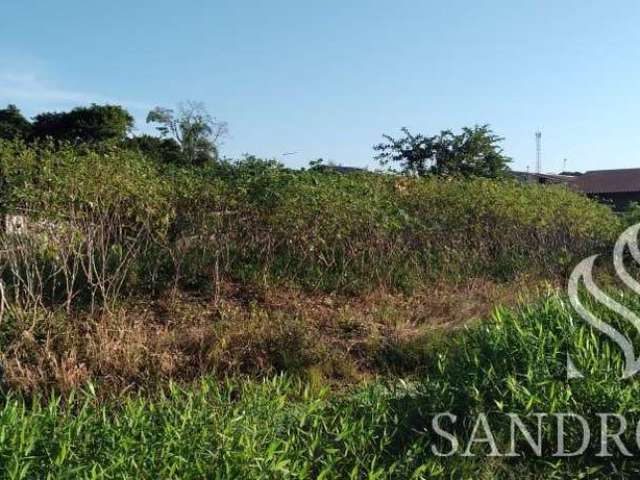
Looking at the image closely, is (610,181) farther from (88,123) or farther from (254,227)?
(254,227)

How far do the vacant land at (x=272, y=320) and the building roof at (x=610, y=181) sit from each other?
93.8 ft

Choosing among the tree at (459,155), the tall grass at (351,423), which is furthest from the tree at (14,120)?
the tall grass at (351,423)

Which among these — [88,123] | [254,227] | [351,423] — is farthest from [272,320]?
[88,123]

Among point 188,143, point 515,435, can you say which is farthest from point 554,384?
point 188,143

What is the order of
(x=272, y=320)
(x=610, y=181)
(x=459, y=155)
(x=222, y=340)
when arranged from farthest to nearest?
(x=610, y=181) → (x=459, y=155) → (x=272, y=320) → (x=222, y=340)

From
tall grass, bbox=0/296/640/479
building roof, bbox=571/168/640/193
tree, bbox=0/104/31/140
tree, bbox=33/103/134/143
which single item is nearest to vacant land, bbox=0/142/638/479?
tall grass, bbox=0/296/640/479

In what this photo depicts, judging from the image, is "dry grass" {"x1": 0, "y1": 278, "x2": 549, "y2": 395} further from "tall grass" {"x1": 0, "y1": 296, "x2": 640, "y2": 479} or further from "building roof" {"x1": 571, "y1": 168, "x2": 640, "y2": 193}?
"building roof" {"x1": 571, "y1": 168, "x2": 640, "y2": 193}

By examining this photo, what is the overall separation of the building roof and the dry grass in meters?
31.8

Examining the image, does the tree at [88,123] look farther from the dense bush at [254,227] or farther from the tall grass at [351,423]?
the tall grass at [351,423]

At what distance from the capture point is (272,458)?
10.8 feet

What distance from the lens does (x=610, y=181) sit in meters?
39.7

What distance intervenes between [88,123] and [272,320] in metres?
24.0

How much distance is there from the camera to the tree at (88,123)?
28.4 m

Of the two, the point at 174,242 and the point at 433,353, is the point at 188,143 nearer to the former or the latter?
the point at 174,242
